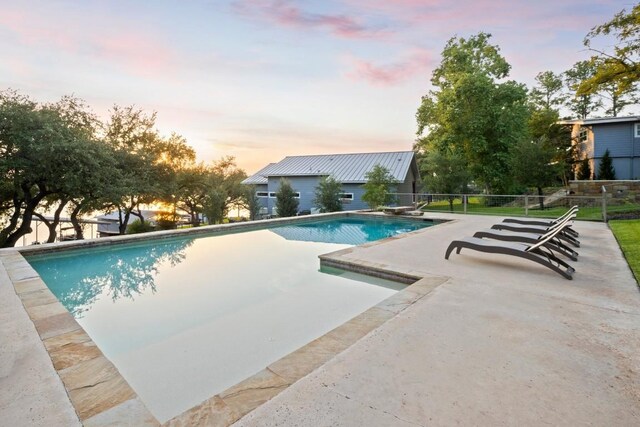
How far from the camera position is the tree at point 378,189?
17.7 meters

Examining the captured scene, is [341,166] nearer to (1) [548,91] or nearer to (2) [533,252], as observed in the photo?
(2) [533,252]

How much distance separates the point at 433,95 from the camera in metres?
23.0

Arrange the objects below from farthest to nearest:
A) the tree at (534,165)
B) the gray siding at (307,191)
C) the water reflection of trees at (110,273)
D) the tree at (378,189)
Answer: the gray siding at (307,191) < the tree at (378,189) < the tree at (534,165) < the water reflection of trees at (110,273)

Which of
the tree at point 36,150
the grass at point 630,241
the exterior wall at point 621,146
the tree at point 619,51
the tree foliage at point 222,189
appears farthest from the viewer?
the tree foliage at point 222,189

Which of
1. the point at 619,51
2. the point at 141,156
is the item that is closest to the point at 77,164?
the point at 141,156

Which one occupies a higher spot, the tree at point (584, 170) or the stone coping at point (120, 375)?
the tree at point (584, 170)

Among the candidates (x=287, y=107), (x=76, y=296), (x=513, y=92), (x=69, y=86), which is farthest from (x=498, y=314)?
(x=513, y=92)

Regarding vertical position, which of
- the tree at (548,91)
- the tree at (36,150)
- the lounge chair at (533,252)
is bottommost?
the lounge chair at (533,252)

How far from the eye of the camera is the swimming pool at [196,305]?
10.5 feet

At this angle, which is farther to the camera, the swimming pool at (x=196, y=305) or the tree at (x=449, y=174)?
the tree at (x=449, y=174)

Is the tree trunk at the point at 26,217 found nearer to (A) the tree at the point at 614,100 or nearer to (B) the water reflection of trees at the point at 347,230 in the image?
Result: (B) the water reflection of trees at the point at 347,230

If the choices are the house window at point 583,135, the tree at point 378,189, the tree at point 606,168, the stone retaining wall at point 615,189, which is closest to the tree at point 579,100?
the house window at point 583,135

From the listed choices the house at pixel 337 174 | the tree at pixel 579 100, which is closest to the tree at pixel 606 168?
the house at pixel 337 174

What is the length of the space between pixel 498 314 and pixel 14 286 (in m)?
6.70
